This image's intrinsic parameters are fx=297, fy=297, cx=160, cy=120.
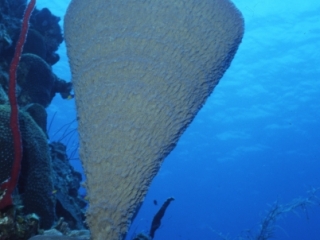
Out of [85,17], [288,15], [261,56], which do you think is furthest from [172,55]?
[261,56]

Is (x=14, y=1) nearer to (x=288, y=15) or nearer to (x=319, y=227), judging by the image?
(x=288, y=15)

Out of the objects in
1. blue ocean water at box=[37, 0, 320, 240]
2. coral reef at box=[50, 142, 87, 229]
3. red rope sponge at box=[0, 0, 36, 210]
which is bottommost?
red rope sponge at box=[0, 0, 36, 210]

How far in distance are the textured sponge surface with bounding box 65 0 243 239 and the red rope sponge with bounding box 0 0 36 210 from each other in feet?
1.44

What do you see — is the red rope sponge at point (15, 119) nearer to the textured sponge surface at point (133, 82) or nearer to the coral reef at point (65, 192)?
the textured sponge surface at point (133, 82)

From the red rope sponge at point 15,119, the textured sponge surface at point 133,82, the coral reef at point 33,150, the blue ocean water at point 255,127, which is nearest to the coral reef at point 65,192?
the coral reef at point 33,150

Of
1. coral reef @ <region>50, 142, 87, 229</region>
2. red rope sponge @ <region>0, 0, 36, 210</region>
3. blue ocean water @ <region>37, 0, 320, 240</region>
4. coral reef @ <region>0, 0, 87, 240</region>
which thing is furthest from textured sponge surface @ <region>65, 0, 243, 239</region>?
blue ocean water @ <region>37, 0, 320, 240</region>

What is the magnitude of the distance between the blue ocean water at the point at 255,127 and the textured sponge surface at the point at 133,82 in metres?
6.57

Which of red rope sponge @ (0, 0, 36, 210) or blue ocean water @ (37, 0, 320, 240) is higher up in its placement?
blue ocean water @ (37, 0, 320, 240)

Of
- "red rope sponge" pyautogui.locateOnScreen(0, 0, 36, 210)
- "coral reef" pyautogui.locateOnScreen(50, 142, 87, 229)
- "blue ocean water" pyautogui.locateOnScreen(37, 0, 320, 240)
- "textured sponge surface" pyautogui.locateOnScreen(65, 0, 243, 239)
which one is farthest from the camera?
"blue ocean water" pyautogui.locateOnScreen(37, 0, 320, 240)

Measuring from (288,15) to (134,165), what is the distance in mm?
23145

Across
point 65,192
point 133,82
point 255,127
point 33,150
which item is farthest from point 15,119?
Answer: point 255,127

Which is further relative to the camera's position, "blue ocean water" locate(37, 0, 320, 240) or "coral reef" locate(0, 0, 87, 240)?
"blue ocean water" locate(37, 0, 320, 240)

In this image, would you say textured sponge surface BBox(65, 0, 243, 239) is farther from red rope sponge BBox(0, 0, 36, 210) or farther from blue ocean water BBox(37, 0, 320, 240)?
blue ocean water BBox(37, 0, 320, 240)

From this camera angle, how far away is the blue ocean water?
22172mm
